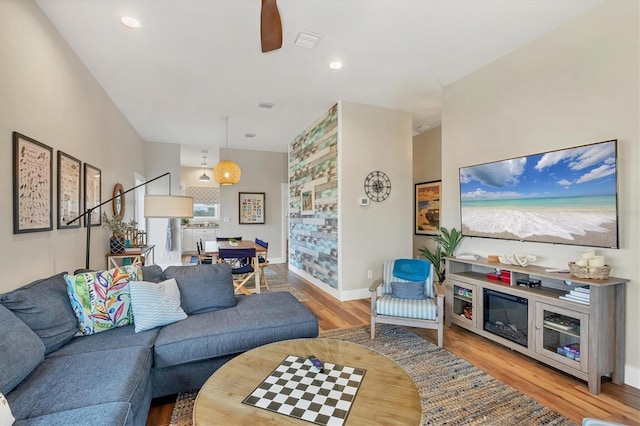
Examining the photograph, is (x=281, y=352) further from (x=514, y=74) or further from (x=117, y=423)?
(x=514, y=74)

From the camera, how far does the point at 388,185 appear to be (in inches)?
188

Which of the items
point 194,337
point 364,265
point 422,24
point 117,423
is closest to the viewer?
point 117,423

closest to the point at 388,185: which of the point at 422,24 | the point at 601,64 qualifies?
the point at 422,24

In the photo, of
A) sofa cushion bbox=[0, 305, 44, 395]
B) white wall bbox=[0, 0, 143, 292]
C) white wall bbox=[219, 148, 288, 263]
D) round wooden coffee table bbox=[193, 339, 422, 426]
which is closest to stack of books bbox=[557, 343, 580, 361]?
round wooden coffee table bbox=[193, 339, 422, 426]

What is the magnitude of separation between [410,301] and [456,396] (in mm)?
1000

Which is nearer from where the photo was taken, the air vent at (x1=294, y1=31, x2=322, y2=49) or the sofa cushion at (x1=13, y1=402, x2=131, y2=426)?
the sofa cushion at (x1=13, y1=402, x2=131, y2=426)

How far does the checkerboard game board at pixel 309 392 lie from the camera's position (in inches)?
50.9

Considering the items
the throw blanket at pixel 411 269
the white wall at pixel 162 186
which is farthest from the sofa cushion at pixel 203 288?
the white wall at pixel 162 186

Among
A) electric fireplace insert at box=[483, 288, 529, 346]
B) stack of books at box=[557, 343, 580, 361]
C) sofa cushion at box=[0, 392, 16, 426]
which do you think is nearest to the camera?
sofa cushion at box=[0, 392, 16, 426]

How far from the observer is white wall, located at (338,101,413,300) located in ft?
14.8

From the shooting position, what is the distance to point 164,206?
10.7 feet

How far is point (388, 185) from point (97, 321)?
3.92 meters

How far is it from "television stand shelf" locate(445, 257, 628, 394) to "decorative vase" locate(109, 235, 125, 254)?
14.4ft

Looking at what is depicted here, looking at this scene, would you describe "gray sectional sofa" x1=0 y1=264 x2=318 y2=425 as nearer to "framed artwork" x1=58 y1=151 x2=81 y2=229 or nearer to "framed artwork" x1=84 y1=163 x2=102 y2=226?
"framed artwork" x1=58 y1=151 x2=81 y2=229
